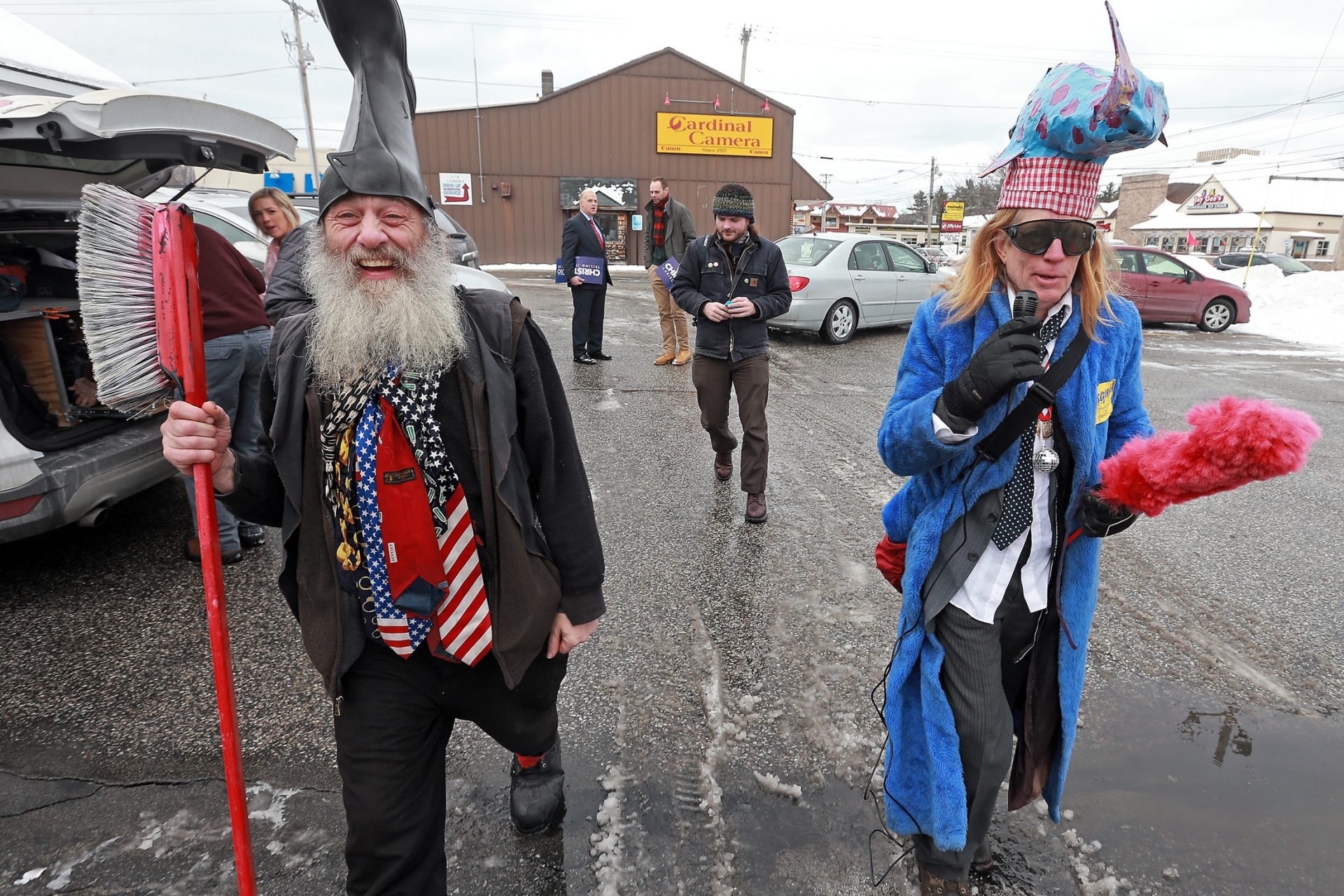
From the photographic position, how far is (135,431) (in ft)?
12.2

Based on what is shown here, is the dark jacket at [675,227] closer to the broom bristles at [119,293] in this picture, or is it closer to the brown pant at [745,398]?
the brown pant at [745,398]

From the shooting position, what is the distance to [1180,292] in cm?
1379

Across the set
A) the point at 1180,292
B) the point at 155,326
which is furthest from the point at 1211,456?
the point at 1180,292

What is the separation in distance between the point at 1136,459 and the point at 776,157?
1151 inches

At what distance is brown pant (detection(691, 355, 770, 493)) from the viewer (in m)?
4.52

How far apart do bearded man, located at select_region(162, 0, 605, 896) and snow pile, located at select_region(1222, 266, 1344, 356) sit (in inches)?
573

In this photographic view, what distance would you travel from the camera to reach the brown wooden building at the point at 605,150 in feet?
87.6

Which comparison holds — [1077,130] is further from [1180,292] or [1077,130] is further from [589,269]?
[1180,292]

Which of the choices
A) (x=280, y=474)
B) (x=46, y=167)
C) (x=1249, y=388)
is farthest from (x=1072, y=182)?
(x=1249, y=388)

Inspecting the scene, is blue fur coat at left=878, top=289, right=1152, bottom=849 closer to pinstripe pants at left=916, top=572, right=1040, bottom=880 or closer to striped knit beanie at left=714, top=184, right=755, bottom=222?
pinstripe pants at left=916, top=572, right=1040, bottom=880

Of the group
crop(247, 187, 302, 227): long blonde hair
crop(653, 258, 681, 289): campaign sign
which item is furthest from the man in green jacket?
crop(247, 187, 302, 227): long blonde hair

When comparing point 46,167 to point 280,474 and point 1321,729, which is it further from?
point 1321,729

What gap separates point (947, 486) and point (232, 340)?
11.4ft

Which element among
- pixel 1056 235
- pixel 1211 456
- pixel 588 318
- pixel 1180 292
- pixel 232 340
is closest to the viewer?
pixel 1211 456
